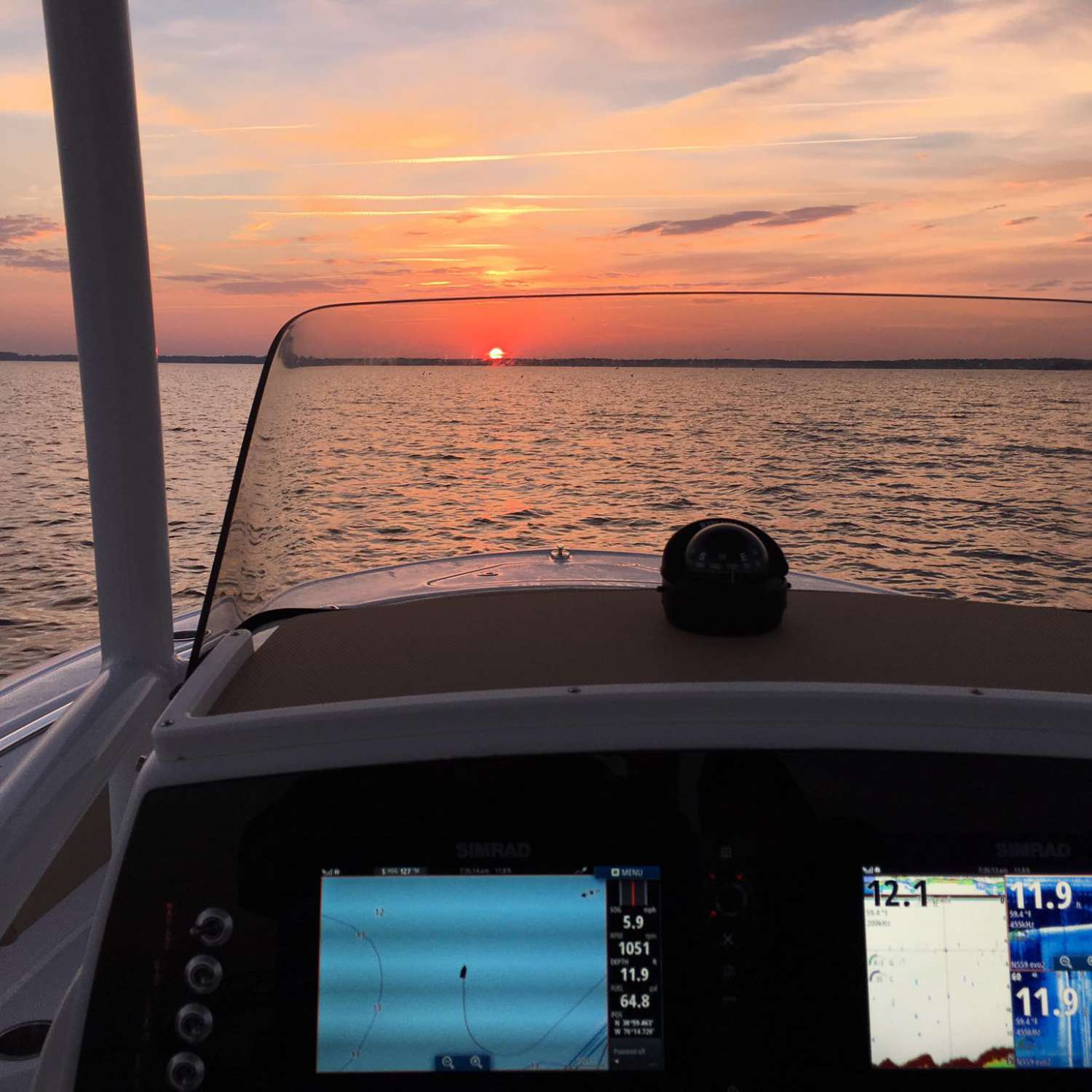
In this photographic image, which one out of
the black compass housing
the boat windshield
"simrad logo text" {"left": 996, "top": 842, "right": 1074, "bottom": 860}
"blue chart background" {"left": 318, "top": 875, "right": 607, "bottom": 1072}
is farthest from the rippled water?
"blue chart background" {"left": 318, "top": 875, "right": 607, "bottom": 1072}

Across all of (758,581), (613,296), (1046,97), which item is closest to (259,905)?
(758,581)

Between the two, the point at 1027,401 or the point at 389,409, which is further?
the point at 389,409

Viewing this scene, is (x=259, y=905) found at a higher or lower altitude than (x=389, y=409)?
lower

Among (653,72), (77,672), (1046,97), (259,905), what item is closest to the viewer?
(259,905)

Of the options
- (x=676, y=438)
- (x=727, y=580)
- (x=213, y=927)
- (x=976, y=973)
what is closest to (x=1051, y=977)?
(x=976, y=973)

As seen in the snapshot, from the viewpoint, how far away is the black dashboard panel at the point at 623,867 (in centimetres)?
107

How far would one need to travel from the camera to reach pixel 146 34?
73.9 inches

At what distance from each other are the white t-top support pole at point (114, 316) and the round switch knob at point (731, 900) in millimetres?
1021

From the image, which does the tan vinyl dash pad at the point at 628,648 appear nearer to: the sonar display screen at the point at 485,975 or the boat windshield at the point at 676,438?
the boat windshield at the point at 676,438

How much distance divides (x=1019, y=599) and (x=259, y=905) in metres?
1.17

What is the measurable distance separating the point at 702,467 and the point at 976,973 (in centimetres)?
88

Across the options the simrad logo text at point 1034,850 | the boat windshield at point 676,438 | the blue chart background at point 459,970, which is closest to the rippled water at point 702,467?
the boat windshield at point 676,438

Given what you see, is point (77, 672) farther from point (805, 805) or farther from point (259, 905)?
point (805, 805)

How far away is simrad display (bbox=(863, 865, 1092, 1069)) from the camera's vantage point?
3.61 feet
